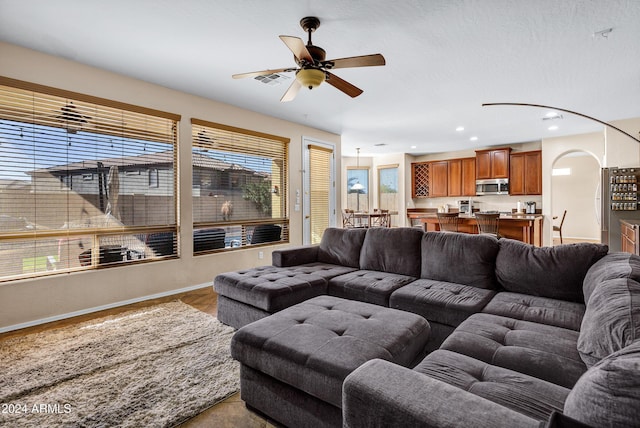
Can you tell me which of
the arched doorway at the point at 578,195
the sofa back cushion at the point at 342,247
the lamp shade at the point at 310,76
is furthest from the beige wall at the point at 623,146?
the lamp shade at the point at 310,76

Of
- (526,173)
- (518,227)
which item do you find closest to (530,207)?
(526,173)

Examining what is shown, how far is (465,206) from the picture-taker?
27.4 ft

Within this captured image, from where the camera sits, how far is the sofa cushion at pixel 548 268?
7.10ft

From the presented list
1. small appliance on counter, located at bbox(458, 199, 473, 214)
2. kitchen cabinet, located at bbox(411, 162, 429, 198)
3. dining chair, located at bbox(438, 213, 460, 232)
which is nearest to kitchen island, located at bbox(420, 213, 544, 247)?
dining chair, located at bbox(438, 213, 460, 232)

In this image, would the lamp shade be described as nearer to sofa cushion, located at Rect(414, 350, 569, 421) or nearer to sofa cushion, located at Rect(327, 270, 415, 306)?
sofa cushion, located at Rect(327, 270, 415, 306)

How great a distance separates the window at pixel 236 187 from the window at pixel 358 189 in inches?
180

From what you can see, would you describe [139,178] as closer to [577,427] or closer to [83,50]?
[83,50]

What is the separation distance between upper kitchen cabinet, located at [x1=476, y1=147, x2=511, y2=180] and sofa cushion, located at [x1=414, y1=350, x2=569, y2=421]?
24.6ft

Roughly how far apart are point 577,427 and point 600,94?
526 cm

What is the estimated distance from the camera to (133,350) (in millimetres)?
2418

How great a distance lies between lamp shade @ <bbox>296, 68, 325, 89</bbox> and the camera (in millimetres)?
2432

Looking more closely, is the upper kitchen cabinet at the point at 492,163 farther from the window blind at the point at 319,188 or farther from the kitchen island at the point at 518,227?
the window blind at the point at 319,188

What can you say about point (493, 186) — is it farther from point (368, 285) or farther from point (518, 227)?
point (368, 285)

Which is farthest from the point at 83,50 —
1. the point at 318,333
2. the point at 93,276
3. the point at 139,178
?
the point at 318,333
